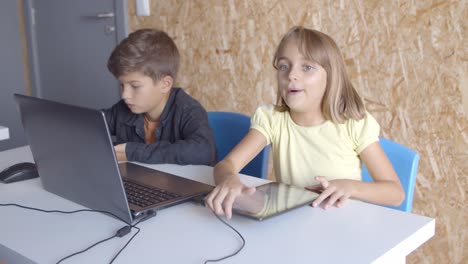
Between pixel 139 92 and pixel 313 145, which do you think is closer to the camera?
pixel 313 145

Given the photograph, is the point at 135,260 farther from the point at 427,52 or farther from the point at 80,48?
the point at 80,48

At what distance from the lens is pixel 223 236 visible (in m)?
0.95

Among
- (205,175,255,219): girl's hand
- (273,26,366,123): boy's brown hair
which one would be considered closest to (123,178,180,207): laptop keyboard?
(205,175,255,219): girl's hand

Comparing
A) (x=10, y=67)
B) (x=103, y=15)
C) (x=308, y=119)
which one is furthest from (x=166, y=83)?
(x=10, y=67)

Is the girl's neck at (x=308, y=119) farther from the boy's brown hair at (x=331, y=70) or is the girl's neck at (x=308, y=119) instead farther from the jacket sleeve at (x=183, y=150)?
the jacket sleeve at (x=183, y=150)

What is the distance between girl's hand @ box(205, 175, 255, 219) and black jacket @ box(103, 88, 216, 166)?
428mm

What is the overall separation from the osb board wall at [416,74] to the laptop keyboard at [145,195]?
1315 millimetres

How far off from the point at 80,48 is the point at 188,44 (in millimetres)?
994

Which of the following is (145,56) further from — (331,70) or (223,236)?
(223,236)

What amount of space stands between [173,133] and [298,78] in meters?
0.55

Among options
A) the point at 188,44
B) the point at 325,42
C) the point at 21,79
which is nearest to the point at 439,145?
the point at 325,42

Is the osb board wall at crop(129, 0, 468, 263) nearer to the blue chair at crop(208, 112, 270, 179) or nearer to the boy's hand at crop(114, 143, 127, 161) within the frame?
the blue chair at crop(208, 112, 270, 179)

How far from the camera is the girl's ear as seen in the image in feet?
5.97

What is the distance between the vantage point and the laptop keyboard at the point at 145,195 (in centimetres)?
112
